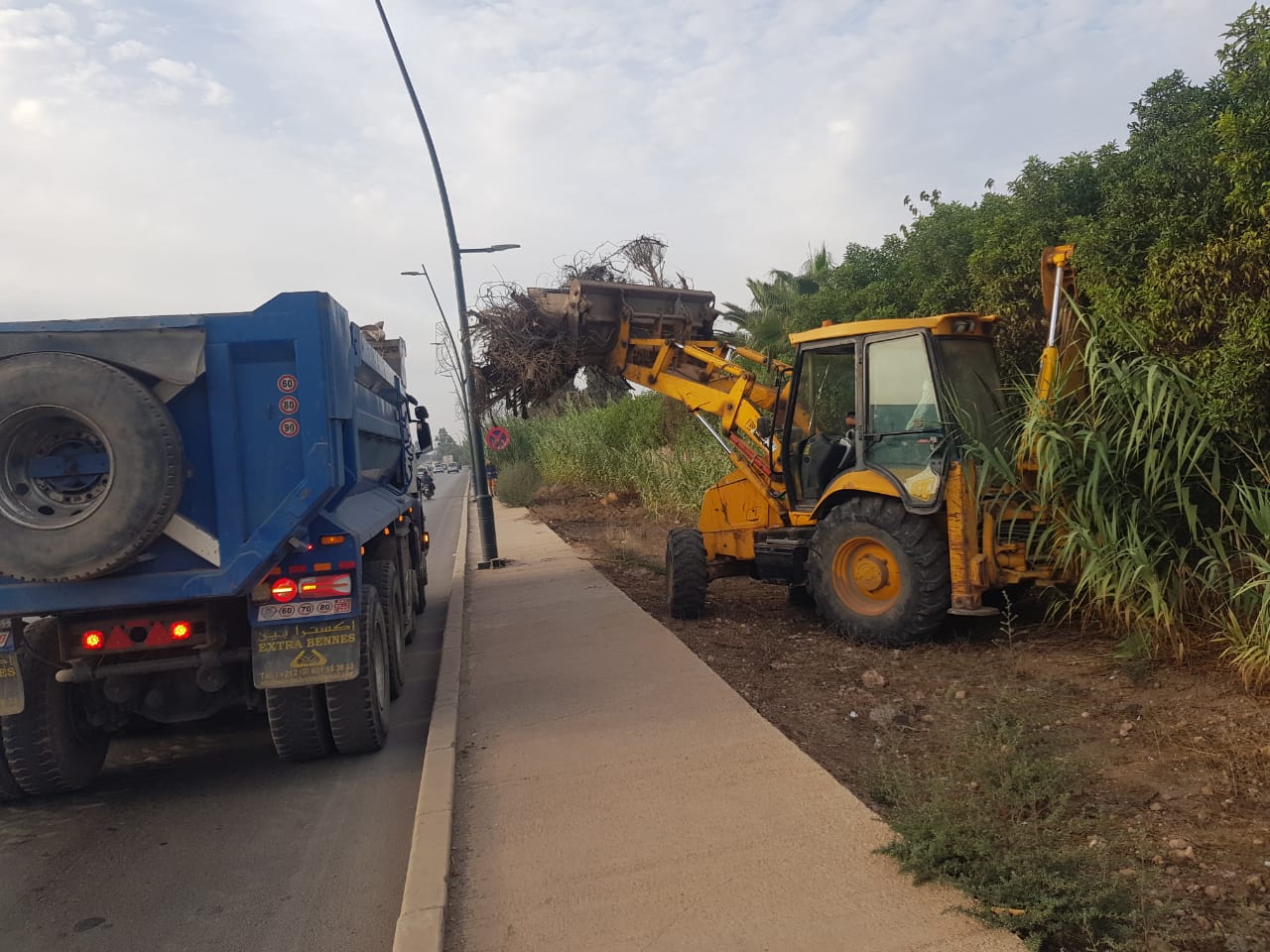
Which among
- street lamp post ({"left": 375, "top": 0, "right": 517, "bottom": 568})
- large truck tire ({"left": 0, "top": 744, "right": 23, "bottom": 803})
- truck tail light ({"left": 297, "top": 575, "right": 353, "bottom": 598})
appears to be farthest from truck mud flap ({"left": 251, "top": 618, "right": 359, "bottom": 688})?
street lamp post ({"left": 375, "top": 0, "right": 517, "bottom": 568})

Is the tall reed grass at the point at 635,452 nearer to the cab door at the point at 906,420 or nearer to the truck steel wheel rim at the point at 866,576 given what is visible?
the truck steel wheel rim at the point at 866,576

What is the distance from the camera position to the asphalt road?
13.6 feet

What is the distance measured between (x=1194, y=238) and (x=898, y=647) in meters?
3.42

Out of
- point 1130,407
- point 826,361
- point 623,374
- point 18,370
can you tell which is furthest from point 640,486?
point 18,370

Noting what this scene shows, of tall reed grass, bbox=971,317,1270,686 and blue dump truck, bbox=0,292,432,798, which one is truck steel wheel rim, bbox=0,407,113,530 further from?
tall reed grass, bbox=971,317,1270,686

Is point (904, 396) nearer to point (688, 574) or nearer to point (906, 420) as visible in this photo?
point (906, 420)

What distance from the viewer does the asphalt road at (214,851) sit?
13.6ft

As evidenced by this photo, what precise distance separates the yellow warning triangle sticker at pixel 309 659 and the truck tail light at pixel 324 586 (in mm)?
318

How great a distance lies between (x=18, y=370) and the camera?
4.81m

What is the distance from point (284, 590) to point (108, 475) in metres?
1.07

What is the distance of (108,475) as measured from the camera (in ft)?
16.3

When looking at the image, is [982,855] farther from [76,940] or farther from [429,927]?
[76,940]

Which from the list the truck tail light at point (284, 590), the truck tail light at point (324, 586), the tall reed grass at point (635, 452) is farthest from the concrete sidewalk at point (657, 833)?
the tall reed grass at point (635, 452)

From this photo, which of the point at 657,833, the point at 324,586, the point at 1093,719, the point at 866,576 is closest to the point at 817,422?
the point at 866,576
